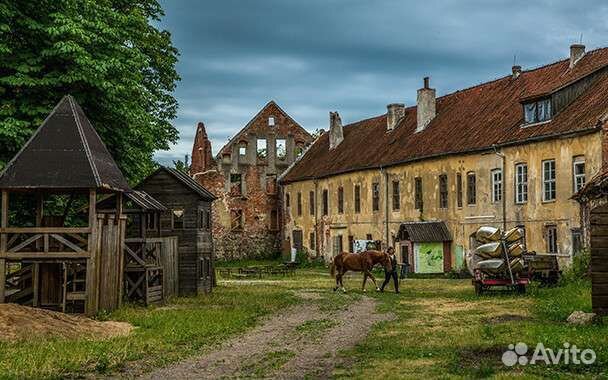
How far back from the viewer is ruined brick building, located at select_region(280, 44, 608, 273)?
3534 cm

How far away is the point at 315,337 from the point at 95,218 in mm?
7031

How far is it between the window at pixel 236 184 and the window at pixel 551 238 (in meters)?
30.2

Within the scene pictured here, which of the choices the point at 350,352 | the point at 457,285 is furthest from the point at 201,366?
the point at 457,285

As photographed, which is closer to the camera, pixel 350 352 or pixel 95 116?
pixel 350 352

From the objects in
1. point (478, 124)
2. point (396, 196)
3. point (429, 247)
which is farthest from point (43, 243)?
point (396, 196)

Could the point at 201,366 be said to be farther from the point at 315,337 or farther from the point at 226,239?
the point at 226,239

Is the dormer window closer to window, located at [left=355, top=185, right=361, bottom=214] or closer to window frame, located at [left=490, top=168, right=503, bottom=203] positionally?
window frame, located at [left=490, top=168, right=503, bottom=203]

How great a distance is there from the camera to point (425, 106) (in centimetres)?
4950

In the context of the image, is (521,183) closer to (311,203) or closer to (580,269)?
(580,269)

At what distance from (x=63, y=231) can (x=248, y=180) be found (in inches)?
1640

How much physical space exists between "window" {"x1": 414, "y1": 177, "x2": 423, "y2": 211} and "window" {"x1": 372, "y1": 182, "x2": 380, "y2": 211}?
4076mm

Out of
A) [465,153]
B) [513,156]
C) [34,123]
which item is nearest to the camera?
[34,123]

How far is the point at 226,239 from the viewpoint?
61.8 m

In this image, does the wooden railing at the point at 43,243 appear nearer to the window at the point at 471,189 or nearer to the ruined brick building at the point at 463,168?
the ruined brick building at the point at 463,168
